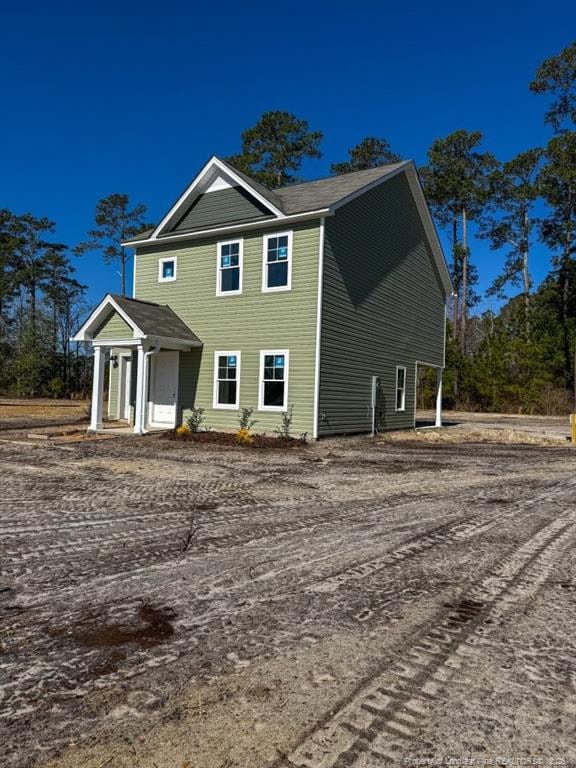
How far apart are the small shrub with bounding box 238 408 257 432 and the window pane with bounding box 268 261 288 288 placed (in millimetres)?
3595

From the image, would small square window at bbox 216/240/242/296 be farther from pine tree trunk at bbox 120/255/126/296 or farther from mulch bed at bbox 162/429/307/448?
pine tree trunk at bbox 120/255/126/296

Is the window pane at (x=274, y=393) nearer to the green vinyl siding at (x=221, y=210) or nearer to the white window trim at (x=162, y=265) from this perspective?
the green vinyl siding at (x=221, y=210)

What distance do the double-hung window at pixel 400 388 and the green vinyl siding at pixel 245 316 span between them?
5.34 meters

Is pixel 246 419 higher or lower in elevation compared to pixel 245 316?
lower

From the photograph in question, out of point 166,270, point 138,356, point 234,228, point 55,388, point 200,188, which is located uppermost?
point 200,188

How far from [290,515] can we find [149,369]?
12087 millimetres

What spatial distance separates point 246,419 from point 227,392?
4.92 ft

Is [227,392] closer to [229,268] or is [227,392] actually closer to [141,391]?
[141,391]

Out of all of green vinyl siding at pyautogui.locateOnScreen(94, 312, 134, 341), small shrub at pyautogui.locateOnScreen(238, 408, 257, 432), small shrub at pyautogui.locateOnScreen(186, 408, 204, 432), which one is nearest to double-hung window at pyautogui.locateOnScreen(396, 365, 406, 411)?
small shrub at pyautogui.locateOnScreen(238, 408, 257, 432)

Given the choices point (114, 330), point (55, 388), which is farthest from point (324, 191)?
point (55, 388)

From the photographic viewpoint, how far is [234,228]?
15266 millimetres

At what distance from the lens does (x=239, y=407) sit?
15.2 metres

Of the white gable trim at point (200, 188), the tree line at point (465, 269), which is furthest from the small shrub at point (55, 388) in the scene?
the white gable trim at point (200, 188)

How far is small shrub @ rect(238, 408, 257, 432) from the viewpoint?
1441 cm
